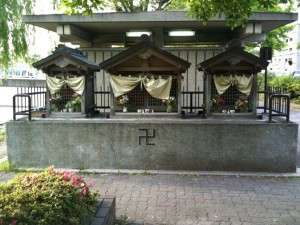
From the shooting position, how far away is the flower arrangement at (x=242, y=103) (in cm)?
937

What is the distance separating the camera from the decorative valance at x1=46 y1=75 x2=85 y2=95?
945 centimetres

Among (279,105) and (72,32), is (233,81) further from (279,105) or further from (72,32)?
(72,32)

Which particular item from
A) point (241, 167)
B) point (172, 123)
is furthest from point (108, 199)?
point (241, 167)

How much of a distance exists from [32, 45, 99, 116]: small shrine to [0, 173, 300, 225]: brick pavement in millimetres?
2258

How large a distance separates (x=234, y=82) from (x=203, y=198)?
384cm

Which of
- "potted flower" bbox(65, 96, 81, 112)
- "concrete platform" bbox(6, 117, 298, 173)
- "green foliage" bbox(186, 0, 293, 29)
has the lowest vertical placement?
"concrete platform" bbox(6, 117, 298, 173)

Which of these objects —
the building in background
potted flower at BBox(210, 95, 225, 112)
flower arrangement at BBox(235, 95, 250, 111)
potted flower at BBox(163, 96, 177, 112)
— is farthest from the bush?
the building in background

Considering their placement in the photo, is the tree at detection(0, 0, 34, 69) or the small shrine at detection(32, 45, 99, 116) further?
the tree at detection(0, 0, 34, 69)

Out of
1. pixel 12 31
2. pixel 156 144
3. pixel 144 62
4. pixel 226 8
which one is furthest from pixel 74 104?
pixel 12 31

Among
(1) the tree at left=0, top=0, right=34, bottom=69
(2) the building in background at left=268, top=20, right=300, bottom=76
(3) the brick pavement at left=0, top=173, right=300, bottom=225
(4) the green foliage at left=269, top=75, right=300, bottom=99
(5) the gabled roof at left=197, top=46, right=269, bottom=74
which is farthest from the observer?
(2) the building in background at left=268, top=20, right=300, bottom=76

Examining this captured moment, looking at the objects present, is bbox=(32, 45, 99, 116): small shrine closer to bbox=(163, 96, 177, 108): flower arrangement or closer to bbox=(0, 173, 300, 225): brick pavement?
bbox=(0, 173, 300, 225): brick pavement

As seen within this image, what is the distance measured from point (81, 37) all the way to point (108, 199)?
746 centimetres

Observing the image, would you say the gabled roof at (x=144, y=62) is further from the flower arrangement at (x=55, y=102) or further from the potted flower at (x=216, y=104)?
the flower arrangement at (x=55, y=102)

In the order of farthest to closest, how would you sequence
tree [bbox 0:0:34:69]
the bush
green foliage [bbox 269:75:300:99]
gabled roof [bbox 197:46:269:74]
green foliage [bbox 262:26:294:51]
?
green foliage [bbox 269:75:300:99] < green foliage [bbox 262:26:294:51] < tree [bbox 0:0:34:69] < gabled roof [bbox 197:46:269:74] < the bush
